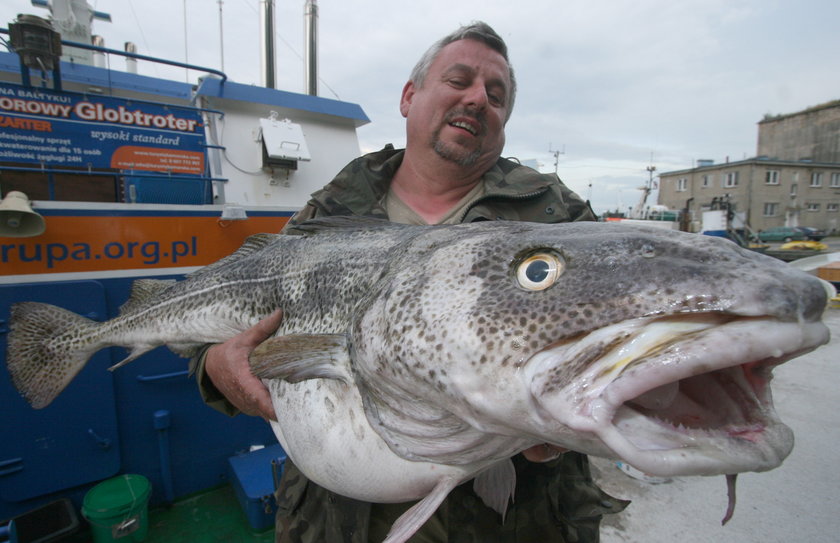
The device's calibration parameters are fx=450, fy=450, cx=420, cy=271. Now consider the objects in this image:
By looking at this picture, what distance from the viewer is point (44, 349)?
2402mm

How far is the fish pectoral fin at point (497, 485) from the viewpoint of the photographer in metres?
1.61

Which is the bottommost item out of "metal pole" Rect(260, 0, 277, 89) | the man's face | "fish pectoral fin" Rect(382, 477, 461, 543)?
"fish pectoral fin" Rect(382, 477, 461, 543)

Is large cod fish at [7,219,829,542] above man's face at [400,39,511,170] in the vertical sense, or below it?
below

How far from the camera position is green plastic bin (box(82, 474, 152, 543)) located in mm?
3195

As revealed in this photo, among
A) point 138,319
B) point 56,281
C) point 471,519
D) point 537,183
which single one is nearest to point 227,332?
point 138,319

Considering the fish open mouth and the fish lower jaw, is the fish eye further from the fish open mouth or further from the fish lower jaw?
the fish lower jaw

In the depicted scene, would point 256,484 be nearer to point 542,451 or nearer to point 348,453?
point 348,453

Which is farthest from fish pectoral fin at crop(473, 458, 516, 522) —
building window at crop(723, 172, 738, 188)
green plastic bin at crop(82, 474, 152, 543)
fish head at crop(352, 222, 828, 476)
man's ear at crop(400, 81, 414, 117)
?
building window at crop(723, 172, 738, 188)

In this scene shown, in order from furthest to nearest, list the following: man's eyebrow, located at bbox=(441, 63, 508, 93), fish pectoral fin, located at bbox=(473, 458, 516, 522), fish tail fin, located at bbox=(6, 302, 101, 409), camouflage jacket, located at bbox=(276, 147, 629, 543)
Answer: fish tail fin, located at bbox=(6, 302, 101, 409) → man's eyebrow, located at bbox=(441, 63, 508, 93) → camouflage jacket, located at bbox=(276, 147, 629, 543) → fish pectoral fin, located at bbox=(473, 458, 516, 522)

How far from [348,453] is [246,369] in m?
0.63

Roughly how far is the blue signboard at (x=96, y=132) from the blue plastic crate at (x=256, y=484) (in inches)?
115

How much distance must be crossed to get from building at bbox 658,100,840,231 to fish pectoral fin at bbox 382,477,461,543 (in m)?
49.0

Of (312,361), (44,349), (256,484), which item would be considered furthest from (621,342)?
(256,484)

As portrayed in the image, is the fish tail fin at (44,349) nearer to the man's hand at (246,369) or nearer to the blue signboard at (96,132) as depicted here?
the man's hand at (246,369)
